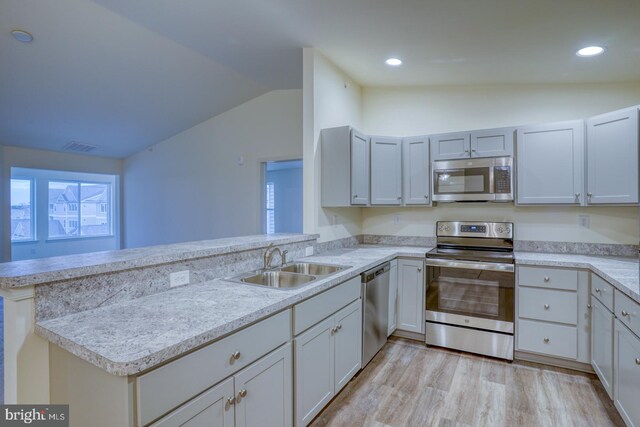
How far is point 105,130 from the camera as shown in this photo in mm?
5285

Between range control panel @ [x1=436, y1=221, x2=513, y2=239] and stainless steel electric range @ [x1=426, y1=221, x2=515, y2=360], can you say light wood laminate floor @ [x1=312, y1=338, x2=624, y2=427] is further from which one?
range control panel @ [x1=436, y1=221, x2=513, y2=239]

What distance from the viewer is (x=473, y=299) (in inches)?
116

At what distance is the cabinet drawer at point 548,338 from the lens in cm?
265

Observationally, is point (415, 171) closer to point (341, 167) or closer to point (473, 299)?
point (341, 167)

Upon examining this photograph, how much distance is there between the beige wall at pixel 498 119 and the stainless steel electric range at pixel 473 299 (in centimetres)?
34

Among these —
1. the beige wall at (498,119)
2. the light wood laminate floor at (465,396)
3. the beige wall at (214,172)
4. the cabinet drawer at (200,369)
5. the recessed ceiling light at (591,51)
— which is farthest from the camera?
the beige wall at (214,172)

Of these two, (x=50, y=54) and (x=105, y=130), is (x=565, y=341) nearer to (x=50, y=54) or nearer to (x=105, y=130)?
(x=50, y=54)

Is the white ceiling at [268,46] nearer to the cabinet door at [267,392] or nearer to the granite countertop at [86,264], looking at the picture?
the granite countertop at [86,264]

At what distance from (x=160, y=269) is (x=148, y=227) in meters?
5.32

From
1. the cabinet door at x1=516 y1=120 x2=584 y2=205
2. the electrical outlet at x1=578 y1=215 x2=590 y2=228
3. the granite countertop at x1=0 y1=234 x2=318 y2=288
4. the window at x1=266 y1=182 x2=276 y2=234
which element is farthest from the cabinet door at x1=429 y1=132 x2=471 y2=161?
the window at x1=266 y1=182 x2=276 y2=234

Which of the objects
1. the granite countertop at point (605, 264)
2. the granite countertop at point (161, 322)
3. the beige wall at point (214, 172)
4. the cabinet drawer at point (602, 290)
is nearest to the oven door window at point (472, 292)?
the granite countertop at point (605, 264)

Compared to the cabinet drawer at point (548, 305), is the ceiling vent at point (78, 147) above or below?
above

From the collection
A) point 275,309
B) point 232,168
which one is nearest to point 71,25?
point 232,168

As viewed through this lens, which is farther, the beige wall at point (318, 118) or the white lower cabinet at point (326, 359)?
the beige wall at point (318, 118)
